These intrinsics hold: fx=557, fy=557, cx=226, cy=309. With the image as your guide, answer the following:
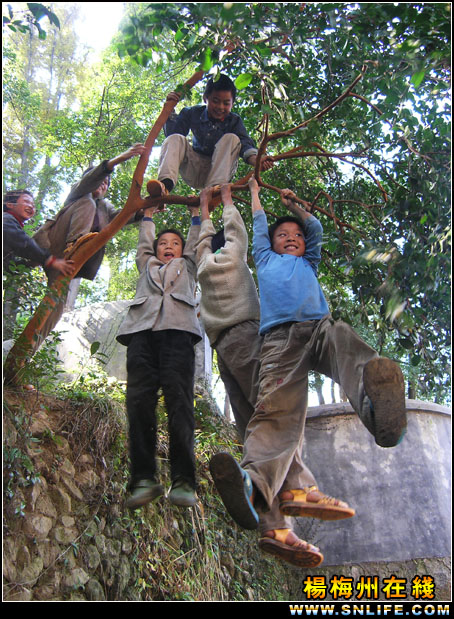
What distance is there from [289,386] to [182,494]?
2.92 feet

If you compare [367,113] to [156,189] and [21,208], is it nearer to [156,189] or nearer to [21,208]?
[156,189]

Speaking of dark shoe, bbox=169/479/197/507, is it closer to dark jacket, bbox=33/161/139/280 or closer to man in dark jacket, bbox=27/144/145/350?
man in dark jacket, bbox=27/144/145/350

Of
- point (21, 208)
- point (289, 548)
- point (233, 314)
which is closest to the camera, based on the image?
point (289, 548)

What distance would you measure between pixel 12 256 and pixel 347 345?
9.85ft

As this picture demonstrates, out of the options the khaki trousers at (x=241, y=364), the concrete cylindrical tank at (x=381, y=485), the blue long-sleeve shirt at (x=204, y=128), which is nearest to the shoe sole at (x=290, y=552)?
the khaki trousers at (x=241, y=364)

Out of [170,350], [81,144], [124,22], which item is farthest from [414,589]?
[81,144]

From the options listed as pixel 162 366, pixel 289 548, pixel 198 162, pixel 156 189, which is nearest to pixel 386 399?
pixel 289 548

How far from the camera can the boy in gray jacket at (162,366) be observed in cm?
328

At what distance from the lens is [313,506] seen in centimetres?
314

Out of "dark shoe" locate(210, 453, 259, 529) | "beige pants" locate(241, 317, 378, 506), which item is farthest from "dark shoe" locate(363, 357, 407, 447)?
"dark shoe" locate(210, 453, 259, 529)

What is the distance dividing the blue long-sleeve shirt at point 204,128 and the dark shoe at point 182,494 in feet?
9.66

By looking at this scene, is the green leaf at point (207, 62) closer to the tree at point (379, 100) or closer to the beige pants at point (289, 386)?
the tree at point (379, 100)

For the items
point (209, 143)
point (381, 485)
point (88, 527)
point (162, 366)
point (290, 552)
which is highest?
point (209, 143)
